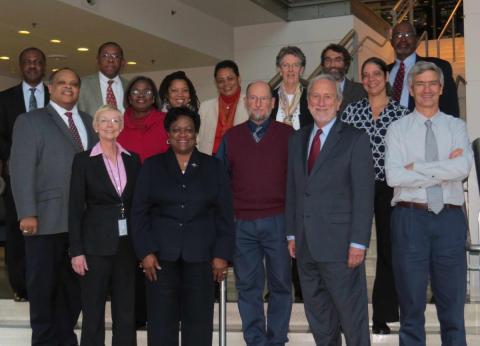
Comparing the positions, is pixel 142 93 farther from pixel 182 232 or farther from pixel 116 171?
pixel 182 232

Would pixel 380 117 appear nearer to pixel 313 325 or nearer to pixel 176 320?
pixel 313 325

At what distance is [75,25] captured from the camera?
32.0 ft

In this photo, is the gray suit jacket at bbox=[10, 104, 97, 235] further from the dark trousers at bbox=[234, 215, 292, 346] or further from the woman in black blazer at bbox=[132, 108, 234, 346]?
the dark trousers at bbox=[234, 215, 292, 346]

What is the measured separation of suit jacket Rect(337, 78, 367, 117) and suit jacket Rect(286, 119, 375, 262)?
1.14m

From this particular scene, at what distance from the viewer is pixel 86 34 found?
33.9 feet

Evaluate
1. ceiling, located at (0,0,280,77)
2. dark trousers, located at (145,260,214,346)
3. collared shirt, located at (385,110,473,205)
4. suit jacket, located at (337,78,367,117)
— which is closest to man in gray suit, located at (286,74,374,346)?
collared shirt, located at (385,110,473,205)

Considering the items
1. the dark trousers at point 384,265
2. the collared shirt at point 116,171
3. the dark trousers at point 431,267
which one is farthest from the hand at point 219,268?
the dark trousers at point 384,265

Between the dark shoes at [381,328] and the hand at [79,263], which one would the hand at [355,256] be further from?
the hand at [79,263]

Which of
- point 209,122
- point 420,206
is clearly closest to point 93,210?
point 209,122

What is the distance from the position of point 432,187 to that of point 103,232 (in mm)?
1784

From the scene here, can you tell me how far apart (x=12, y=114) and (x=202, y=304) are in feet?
7.03

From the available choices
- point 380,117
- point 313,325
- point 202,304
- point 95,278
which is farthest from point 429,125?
point 95,278

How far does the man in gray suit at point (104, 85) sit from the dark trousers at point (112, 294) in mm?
1366

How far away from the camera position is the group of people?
3.88 m
